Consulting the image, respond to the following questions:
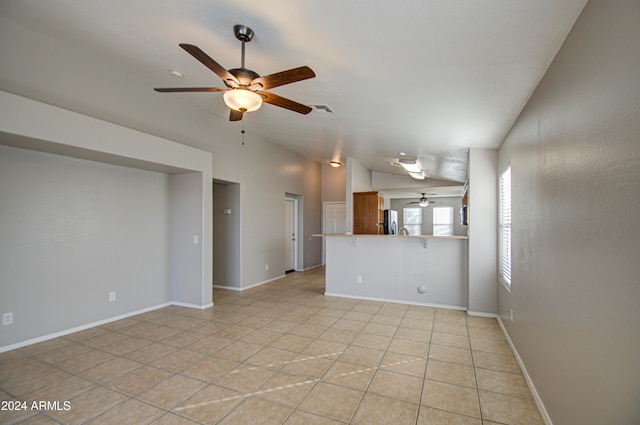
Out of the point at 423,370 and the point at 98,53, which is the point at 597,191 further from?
the point at 98,53

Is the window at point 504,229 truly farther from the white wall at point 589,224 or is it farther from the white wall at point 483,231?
the white wall at point 589,224

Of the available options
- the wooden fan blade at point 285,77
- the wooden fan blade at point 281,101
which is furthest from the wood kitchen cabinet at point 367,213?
the wooden fan blade at point 285,77

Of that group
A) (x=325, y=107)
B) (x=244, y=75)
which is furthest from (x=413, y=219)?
(x=244, y=75)

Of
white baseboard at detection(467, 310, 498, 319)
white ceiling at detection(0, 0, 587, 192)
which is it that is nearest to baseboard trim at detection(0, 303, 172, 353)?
white ceiling at detection(0, 0, 587, 192)

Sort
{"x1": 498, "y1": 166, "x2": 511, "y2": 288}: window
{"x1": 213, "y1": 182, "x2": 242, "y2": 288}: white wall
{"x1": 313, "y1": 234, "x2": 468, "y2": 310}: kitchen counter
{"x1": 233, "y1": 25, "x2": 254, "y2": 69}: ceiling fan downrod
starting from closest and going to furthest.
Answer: {"x1": 233, "y1": 25, "x2": 254, "y2": 69}: ceiling fan downrod < {"x1": 498, "y1": 166, "x2": 511, "y2": 288}: window < {"x1": 313, "y1": 234, "x2": 468, "y2": 310}: kitchen counter < {"x1": 213, "y1": 182, "x2": 242, "y2": 288}: white wall

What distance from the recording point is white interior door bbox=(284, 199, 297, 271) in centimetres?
780

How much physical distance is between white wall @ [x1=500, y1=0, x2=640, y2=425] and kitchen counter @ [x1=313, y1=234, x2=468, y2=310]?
7.57 ft

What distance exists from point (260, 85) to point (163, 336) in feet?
9.91

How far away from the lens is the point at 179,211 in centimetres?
480

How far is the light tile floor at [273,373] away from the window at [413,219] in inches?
326

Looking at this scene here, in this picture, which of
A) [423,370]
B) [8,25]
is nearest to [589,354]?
[423,370]

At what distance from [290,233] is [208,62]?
6.02 m

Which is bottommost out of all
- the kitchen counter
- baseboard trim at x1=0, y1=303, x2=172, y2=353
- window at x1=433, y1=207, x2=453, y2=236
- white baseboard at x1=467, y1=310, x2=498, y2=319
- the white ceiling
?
white baseboard at x1=467, y1=310, x2=498, y2=319

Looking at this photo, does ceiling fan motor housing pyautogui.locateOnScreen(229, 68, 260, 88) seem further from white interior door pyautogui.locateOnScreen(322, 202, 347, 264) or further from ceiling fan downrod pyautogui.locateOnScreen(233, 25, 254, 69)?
white interior door pyautogui.locateOnScreen(322, 202, 347, 264)
